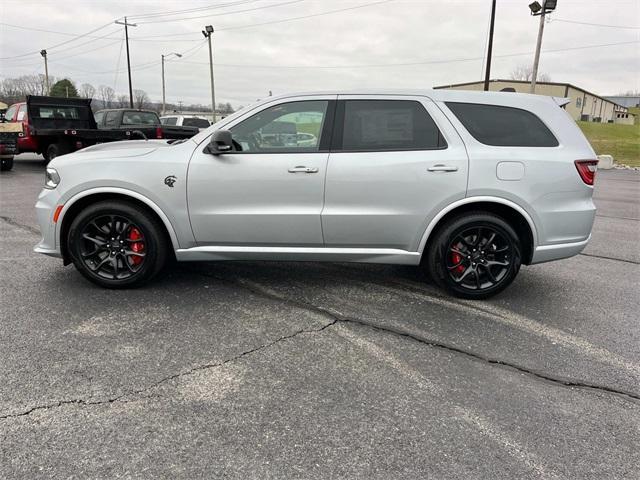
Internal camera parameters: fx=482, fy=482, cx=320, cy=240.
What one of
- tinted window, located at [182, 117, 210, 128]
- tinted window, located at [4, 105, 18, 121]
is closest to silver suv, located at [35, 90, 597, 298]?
tinted window, located at [4, 105, 18, 121]

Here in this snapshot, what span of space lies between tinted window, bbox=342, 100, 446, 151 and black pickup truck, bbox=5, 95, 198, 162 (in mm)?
9912

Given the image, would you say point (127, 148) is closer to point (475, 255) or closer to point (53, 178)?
point (53, 178)

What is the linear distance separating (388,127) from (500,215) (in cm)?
128

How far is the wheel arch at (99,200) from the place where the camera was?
4207 millimetres

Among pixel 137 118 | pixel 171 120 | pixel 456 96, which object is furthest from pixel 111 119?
pixel 456 96

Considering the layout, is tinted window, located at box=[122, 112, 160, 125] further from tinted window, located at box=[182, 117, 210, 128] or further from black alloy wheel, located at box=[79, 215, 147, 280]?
black alloy wheel, located at box=[79, 215, 147, 280]

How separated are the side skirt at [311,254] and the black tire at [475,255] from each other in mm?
236

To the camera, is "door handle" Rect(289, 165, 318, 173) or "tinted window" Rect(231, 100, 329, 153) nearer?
"door handle" Rect(289, 165, 318, 173)

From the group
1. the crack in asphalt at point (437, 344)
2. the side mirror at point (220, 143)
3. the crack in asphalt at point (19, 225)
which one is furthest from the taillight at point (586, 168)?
the crack in asphalt at point (19, 225)

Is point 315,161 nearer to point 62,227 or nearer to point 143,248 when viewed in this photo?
point 143,248

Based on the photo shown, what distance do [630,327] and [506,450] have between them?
7.32ft

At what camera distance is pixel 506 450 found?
2406mm

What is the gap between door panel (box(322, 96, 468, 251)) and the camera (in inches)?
161

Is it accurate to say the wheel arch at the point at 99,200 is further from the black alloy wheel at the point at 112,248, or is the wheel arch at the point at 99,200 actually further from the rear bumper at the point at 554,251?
the rear bumper at the point at 554,251
